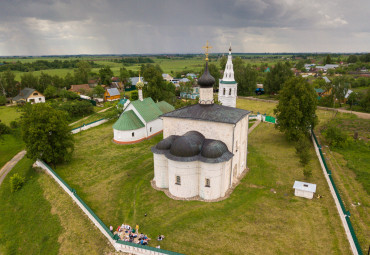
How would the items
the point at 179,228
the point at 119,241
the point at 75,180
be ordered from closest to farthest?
the point at 119,241 → the point at 179,228 → the point at 75,180

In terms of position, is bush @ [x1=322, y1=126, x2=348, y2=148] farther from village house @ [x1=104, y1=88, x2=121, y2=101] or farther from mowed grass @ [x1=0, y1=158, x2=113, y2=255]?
village house @ [x1=104, y1=88, x2=121, y2=101]

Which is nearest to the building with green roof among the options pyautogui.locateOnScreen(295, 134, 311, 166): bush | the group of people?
the group of people

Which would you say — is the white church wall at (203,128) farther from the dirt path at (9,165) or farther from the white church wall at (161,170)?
the dirt path at (9,165)

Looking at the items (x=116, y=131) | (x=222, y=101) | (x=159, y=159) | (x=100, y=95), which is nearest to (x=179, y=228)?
(x=159, y=159)

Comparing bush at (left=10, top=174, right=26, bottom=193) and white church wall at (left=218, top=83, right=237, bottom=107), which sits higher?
white church wall at (left=218, top=83, right=237, bottom=107)

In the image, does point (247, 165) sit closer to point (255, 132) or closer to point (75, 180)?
point (255, 132)
